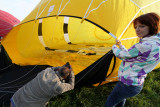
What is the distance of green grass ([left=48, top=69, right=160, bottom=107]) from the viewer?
1.91m

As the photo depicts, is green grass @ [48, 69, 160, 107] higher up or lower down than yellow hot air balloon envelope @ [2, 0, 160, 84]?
lower down

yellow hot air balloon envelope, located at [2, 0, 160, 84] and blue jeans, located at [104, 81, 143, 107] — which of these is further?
Result: yellow hot air balloon envelope, located at [2, 0, 160, 84]

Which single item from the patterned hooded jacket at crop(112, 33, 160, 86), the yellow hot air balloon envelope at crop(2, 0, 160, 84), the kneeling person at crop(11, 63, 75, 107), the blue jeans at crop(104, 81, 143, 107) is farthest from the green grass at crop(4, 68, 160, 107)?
the patterned hooded jacket at crop(112, 33, 160, 86)

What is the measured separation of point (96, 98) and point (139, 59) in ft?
3.79

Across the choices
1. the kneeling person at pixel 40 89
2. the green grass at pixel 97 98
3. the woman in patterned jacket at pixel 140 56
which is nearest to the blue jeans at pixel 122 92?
the woman in patterned jacket at pixel 140 56

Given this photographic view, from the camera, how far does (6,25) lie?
3.95 meters

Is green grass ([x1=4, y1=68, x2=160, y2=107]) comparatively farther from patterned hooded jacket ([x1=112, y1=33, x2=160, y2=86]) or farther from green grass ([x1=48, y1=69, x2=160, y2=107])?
patterned hooded jacket ([x1=112, y1=33, x2=160, y2=86])

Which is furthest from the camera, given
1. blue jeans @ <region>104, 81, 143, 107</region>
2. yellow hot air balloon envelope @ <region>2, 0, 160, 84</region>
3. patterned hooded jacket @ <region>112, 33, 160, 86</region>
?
yellow hot air balloon envelope @ <region>2, 0, 160, 84</region>

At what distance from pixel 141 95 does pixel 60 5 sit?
1976mm

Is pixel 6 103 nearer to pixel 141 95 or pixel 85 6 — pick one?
pixel 85 6

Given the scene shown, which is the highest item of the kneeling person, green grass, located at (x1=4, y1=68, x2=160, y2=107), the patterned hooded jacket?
the patterned hooded jacket

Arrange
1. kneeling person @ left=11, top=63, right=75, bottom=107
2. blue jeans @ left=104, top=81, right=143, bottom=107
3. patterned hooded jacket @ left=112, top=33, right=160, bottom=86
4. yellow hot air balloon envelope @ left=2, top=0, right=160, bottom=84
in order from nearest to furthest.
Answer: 1. patterned hooded jacket @ left=112, top=33, right=160, bottom=86
2. blue jeans @ left=104, top=81, right=143, bottom=107
3. kneeling person @ left=11, top=63, right=75, bottom=107
4. yellow hot air balloon envelope @ left=2, top=0, right=160, bottom=84

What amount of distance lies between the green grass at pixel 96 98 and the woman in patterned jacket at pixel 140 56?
31.1 inches

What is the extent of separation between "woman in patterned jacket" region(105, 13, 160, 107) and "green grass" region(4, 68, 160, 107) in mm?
790
